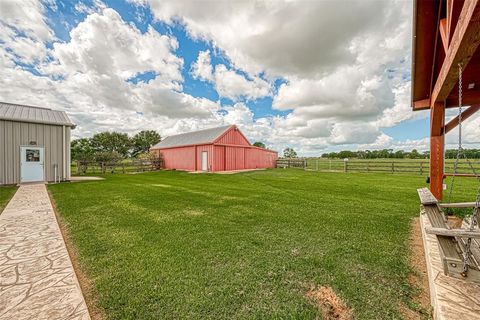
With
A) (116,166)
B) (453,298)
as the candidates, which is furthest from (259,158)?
(453,298)

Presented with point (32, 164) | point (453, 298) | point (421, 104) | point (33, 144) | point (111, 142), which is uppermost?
point (111, 142)

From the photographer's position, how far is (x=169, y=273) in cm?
237

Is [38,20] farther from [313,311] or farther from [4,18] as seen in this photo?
[313,311]

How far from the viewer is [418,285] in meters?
2.15

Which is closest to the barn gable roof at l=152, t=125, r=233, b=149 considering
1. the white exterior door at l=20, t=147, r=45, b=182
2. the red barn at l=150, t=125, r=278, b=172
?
the red barn at l=150, t=125, r=278, b=172

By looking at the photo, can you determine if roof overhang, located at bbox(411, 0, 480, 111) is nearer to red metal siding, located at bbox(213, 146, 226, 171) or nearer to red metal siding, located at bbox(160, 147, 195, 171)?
red metal siding, located at bbox(213, 146, 226, 171)

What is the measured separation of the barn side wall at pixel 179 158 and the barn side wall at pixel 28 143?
9.51 metres

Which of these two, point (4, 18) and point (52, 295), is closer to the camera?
point (52, 295)

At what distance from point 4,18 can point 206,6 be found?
26.7 ft

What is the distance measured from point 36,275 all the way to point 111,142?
50.4m

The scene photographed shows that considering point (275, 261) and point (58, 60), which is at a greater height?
point (58, 60)

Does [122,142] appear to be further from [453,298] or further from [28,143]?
[453,298]

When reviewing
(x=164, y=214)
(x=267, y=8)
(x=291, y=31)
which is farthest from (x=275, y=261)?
(x=291, y=31)

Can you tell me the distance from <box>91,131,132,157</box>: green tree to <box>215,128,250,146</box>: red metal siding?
33180 mm
